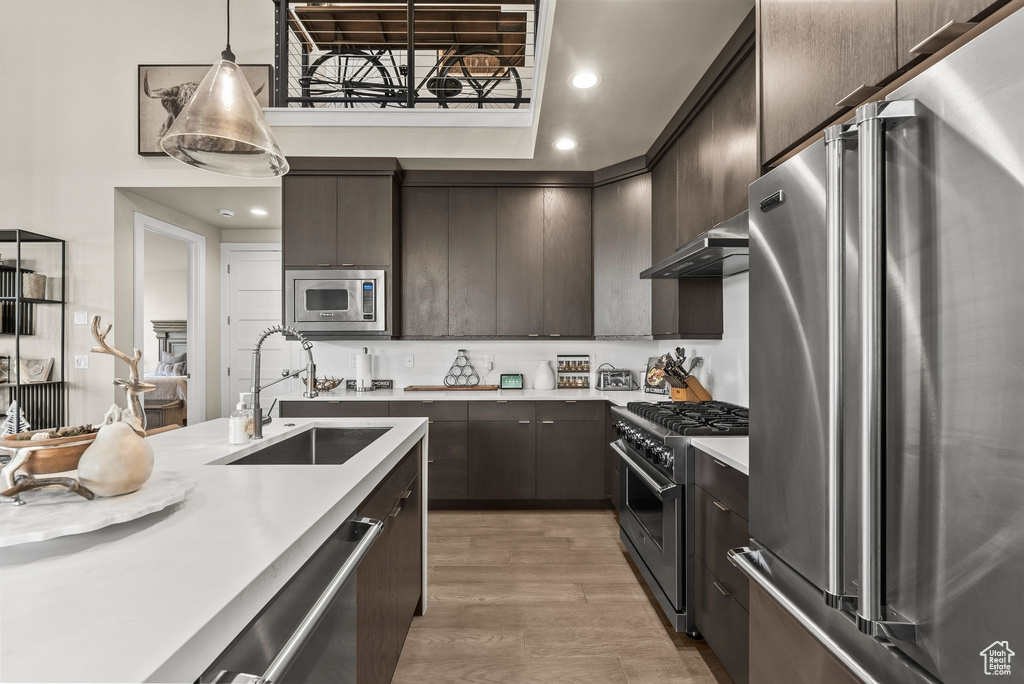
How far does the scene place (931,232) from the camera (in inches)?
27.6

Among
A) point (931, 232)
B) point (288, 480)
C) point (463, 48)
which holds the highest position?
point (463, 48)

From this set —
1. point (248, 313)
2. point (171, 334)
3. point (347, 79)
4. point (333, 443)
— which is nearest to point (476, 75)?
point (347, 79)

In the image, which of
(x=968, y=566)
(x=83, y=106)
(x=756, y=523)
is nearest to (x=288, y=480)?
(x=756, y=523)

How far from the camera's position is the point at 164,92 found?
13.1 feet

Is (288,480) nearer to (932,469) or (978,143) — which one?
(932,469)

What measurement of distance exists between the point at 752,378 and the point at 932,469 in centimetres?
53

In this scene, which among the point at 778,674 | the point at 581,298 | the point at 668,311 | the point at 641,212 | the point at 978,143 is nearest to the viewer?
the point at 978,143

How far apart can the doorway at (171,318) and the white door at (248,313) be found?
1.01 feet

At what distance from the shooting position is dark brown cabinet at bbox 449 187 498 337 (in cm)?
383

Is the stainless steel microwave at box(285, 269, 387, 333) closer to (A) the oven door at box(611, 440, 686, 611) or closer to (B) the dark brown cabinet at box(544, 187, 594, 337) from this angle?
(B) the dark brown cabinet at box(544, 187, 594, 337)

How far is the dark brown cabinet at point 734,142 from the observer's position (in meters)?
1.95

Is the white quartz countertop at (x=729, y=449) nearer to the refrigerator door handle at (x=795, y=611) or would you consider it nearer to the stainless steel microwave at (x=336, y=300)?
the refrigerator door handle at (x=795, y=611)

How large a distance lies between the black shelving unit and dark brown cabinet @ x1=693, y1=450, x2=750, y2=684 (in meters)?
4.81

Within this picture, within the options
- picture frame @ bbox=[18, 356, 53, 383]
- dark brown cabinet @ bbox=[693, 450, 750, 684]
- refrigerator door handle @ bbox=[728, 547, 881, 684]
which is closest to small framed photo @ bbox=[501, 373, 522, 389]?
dark brown cabinet @ bbox=[693, 450, 750, 684]
